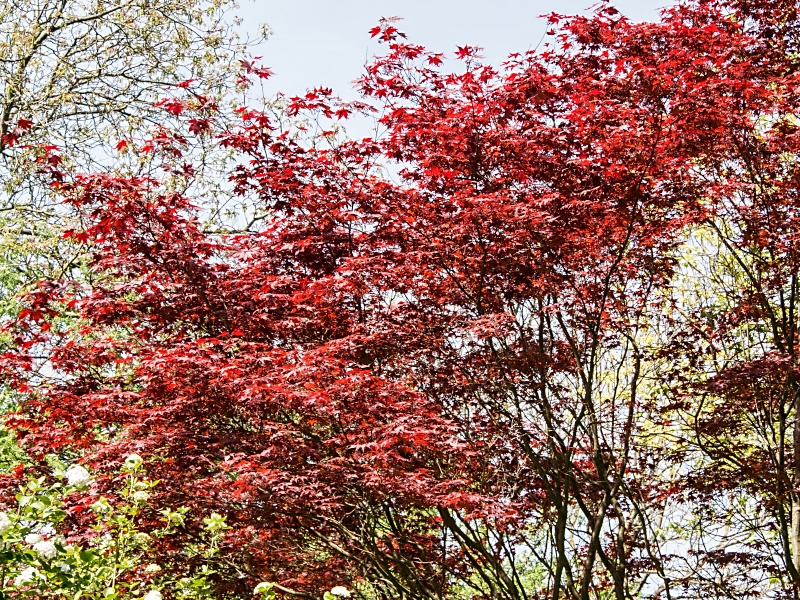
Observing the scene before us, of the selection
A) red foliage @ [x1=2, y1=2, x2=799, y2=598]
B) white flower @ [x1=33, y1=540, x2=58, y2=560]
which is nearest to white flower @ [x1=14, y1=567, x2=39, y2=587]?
white flower @ [x1=33, y1=540, x2=58, y2=560]

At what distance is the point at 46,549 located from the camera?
11.4 ft

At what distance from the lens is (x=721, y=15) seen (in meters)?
7.19

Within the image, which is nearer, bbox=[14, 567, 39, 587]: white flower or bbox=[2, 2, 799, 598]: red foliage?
bbox=[14, 567, 39, 587]: white flower

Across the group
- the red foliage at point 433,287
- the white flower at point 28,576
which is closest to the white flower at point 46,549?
the white flower at point 28,576

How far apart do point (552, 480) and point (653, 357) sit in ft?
5.20

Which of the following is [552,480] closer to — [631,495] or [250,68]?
[631,495]

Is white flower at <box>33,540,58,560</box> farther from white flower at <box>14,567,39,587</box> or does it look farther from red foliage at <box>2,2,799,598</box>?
red foliage at <box>2,2,799,598</box>

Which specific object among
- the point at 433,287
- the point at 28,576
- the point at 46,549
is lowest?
the point at 28,576

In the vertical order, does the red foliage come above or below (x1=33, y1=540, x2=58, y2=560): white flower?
above

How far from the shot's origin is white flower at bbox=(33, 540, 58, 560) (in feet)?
11.3

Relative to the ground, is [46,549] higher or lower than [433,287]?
lower

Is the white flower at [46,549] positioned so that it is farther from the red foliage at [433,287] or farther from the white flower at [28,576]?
the red foliage at [433,287]

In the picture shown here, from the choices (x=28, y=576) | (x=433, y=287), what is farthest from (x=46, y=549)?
(x=433, y=287)

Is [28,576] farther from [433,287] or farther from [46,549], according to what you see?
[433,287]
